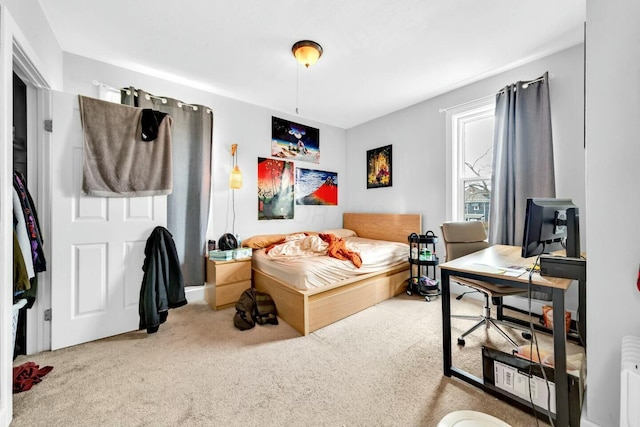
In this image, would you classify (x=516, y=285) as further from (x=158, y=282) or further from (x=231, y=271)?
(x=158, y=282)

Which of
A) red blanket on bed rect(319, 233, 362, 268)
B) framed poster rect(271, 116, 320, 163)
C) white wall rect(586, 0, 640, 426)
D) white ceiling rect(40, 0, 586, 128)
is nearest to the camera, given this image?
white wall rect(586, 0, 640, 426)

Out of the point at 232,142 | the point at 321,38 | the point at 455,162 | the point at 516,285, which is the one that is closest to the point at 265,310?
the point at 516,285

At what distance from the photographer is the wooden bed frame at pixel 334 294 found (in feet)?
7.43

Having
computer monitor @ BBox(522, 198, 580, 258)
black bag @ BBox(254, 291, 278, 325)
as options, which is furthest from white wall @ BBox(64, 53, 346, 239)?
computer monitor @ BBox(522, 198, 580, 258)

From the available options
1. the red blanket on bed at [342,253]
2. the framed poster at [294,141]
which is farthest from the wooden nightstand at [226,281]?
the framed poster at [294,141]

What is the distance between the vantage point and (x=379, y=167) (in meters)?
4.18

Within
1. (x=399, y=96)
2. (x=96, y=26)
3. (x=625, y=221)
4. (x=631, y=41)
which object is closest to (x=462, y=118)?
(x=399, y=96)

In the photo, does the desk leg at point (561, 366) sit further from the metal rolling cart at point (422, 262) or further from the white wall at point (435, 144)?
the metal rolling cart at point (422, 262)

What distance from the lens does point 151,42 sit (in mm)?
2287

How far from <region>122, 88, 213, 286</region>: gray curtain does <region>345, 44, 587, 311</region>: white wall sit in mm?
2573

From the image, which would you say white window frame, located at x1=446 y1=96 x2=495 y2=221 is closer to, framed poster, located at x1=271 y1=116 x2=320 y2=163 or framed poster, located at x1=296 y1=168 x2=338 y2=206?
framed poster, located at x1=296 y1=168 x2=338 y2=206

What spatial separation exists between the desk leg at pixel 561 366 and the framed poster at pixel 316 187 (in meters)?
3.32

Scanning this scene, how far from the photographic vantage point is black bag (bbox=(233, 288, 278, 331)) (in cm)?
237

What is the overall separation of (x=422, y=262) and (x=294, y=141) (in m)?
2.65
